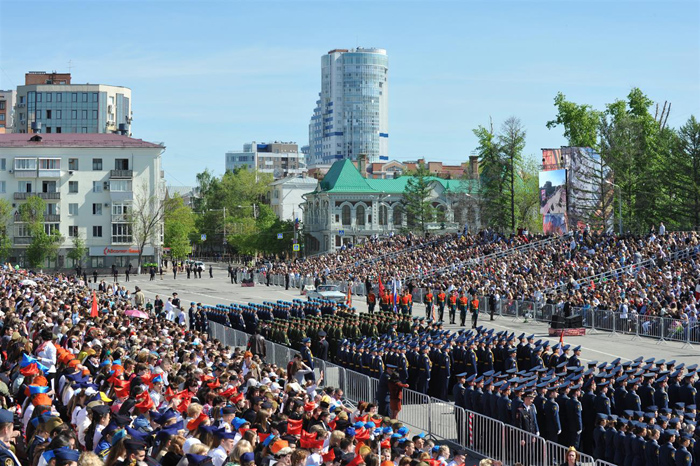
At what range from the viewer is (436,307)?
45562 mm

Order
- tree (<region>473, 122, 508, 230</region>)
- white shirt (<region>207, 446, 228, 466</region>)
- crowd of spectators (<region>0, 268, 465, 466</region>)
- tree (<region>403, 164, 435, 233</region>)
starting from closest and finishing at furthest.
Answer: crowd of spectators (<region>0, 268, 465, 466</region>)
white shirt (<region>207, 446, 228, 466</region>)
tree (<region>473, 122, 508, 230</region>)
tree (<region>403, 164, 435, 233</region>)

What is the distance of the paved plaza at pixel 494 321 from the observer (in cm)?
2930

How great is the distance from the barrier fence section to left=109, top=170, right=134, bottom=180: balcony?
56.8m

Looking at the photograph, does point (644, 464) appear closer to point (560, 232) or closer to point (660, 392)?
point (660, 392)

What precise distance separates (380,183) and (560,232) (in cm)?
4563

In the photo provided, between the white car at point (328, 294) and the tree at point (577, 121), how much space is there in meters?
31.6

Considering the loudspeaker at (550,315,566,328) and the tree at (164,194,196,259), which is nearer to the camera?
the loudspeaker at (550,315,566,328)

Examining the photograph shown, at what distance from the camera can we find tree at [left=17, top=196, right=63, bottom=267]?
238 ft

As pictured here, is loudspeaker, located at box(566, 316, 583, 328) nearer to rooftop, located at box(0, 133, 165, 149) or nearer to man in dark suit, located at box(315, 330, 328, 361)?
man in dark suit, located at box(315, 330, 328, 361)

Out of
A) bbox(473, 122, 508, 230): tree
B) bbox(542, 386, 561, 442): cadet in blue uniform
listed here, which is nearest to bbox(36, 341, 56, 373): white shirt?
bbox(542, 386, 561, 442): cadet in blue uniform

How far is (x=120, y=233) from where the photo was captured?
255 feet

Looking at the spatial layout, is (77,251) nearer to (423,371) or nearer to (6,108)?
(423,371)

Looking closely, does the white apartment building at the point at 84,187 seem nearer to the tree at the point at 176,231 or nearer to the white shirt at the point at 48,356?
the tree at the point at 176,231

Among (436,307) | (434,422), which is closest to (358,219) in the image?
(436,307)
